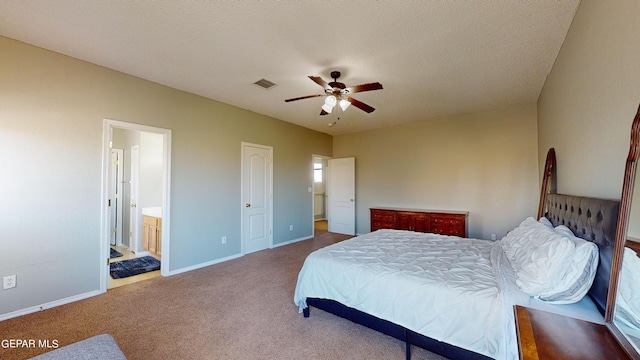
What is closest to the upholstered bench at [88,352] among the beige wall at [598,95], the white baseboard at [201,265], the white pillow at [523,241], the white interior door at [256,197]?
the white pillow at [523,241]

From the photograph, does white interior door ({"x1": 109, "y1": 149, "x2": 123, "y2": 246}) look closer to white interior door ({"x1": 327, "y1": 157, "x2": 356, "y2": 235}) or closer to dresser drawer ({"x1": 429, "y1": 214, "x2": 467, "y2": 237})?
white interior door ({"x1": 327, "y1": 157, "x2": 356, "y2": 235})

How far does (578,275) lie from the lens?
4.56 ft

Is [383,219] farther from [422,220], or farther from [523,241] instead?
[523,241]

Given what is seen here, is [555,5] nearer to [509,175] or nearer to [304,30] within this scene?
[304,30]

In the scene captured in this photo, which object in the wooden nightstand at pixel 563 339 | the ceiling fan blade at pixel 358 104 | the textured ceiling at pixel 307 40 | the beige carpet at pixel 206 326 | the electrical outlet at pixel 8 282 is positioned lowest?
the beige carpet at pixel 206 326

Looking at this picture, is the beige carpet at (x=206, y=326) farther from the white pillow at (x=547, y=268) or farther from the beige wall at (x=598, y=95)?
the beige wall at (x=598, y=95)

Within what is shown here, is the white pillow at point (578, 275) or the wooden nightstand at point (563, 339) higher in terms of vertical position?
the white pillow at point (578, 275)

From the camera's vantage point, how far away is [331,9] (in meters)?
2.09

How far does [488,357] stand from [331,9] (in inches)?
107

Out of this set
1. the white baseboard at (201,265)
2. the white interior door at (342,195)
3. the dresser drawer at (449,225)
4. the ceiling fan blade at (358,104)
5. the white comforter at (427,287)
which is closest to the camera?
the white comforter at (427,287)

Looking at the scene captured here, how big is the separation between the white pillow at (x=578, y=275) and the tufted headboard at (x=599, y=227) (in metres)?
0.04

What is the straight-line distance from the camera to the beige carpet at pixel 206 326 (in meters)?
2.03

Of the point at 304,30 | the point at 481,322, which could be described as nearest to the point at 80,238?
the point at 304,30

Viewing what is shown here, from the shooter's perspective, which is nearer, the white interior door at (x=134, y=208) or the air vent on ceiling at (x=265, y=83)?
the air vent on ceiling at (x=265, y=83)
